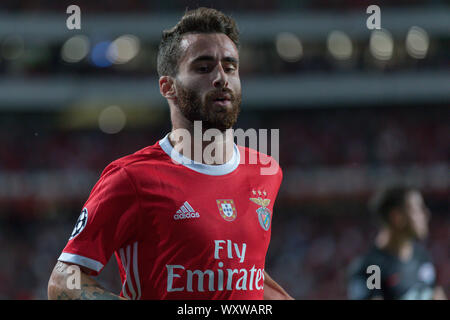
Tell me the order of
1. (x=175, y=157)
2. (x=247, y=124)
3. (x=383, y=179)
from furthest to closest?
(x=247, y=124) < (x=383, y=179) < (x=175, y=157)

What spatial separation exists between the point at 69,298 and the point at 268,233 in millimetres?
951

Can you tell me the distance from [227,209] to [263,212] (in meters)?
0.21

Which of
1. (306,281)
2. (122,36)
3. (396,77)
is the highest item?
(122,36)

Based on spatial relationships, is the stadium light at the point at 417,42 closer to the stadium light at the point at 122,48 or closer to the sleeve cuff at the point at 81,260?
the stadium light at the point at 122,48

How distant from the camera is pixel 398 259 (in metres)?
5.50

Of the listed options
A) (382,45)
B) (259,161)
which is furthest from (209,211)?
(382,45)

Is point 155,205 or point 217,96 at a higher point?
point 217,96

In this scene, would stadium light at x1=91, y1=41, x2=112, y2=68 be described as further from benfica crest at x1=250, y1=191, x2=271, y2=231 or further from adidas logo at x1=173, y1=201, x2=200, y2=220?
adidas logo at x1=173, y1=201, x2=200, y2=220

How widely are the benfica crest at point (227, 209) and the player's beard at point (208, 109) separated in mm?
317

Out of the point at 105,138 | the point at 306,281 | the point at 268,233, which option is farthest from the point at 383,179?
the point at 268,233

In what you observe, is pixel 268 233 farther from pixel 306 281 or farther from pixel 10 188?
pixel 10 188

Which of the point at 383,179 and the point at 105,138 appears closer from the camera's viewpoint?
the point at 383,179

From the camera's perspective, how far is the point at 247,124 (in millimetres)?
28453

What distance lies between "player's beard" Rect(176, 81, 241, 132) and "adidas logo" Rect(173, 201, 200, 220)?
0.36 m
